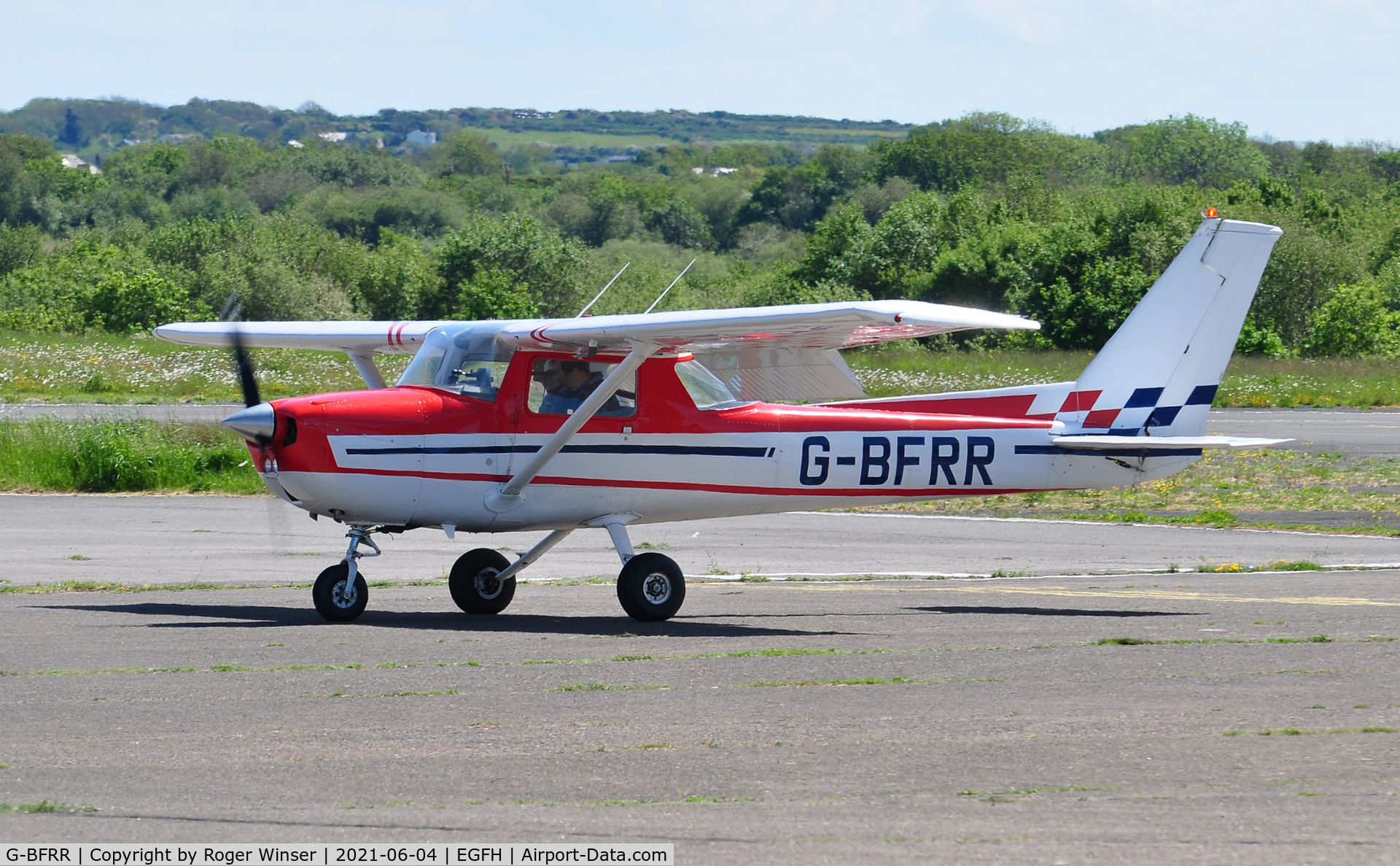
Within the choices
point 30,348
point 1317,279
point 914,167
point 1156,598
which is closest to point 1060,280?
point 1317,279

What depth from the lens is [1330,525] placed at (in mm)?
18688

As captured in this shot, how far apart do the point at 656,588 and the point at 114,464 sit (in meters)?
14.1

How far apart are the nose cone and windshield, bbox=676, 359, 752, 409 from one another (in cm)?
313

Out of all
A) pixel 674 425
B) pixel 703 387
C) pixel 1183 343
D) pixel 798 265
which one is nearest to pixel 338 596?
pixel 674 425

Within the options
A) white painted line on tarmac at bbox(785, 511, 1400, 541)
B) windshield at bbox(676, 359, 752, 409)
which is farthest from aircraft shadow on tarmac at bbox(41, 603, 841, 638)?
white painted line on tarmac at bbox(785, 511, 1400, 541)

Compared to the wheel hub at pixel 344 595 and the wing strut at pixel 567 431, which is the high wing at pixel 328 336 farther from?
the wheel hub at pixel 344 595

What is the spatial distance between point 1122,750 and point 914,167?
130 meters

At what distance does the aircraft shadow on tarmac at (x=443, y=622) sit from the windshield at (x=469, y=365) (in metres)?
1.76

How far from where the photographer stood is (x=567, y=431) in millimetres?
11336

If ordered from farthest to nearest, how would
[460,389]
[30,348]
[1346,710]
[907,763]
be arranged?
[30,348] < [460,389] < [1346,710] < [907,763]

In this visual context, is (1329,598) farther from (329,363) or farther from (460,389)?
(329,363)
